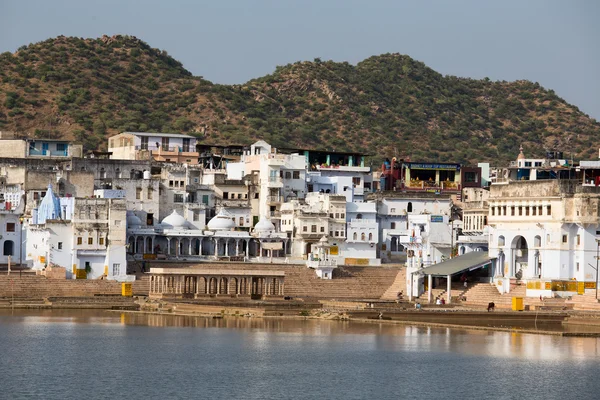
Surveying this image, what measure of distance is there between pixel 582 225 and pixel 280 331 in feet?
70.4

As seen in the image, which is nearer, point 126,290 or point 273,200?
point 126,290

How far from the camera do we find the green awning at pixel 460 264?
88812mm

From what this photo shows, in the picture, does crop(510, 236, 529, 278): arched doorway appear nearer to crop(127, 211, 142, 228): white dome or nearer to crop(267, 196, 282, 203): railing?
crop(267, 196, 282, 203): railing

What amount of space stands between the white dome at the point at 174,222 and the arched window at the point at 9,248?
10.3m

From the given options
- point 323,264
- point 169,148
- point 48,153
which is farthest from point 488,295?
point 48,153

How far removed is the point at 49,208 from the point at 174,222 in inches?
380

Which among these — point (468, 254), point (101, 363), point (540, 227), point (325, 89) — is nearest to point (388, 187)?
point (468, 254)

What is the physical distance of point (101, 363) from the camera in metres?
59.9

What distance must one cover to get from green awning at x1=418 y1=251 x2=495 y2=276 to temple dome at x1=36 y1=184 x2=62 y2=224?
22893 mm

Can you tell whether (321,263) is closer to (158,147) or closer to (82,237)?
(82,237)

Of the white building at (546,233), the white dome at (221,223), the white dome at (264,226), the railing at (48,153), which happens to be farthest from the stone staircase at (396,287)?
the railing at (48,153)

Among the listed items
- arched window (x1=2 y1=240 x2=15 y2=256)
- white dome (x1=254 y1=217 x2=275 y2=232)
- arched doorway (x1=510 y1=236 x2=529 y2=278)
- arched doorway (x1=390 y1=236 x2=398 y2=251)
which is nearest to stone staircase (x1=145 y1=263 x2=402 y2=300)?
white dome (x1=254 y1=217 x2=275 y2=232)

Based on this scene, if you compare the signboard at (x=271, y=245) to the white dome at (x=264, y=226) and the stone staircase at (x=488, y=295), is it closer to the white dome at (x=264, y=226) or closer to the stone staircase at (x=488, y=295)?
the white dome at (x=264, y=226)

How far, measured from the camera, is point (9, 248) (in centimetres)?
9238
